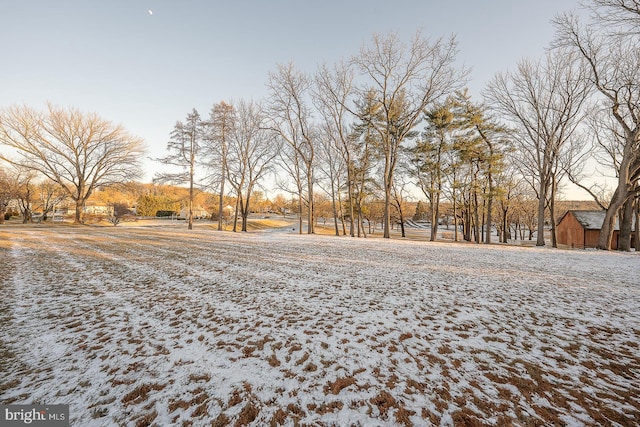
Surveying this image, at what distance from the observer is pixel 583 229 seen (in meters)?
28.5

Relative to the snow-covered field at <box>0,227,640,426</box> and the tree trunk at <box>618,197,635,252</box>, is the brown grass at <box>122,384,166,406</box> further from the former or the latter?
the tree trunk at <box>618,197,635,252</box>

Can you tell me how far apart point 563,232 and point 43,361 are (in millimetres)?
48478

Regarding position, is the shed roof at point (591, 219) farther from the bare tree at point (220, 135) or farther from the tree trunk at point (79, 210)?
the tree trunk at point (79, 210)

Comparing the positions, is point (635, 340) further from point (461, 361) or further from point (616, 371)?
point (461, 361)

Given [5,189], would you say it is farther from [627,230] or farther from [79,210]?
[627,230]

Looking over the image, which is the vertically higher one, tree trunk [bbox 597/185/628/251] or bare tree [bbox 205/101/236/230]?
bare tree [bbox 205/101/236/230]

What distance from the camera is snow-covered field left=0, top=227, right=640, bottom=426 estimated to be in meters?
2.44

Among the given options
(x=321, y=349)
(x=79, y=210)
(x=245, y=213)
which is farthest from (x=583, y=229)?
(x=79, y=210)

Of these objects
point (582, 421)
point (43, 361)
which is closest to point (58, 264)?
point (43, 361)

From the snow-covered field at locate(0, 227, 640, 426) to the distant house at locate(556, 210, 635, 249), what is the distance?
30.4 metres

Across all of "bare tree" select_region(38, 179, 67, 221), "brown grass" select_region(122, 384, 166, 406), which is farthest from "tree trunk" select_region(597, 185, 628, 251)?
"bare tree" select_region(38, 179, 67, 221)

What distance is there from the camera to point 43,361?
321 cm

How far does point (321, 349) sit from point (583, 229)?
132 feet

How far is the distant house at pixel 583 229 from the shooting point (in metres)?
27.8
